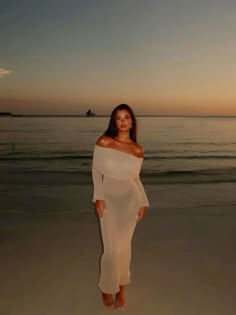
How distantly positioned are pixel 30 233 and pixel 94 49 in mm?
20820

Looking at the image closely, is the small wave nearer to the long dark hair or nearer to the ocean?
the ocean

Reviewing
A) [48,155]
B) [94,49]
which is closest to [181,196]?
[48,155]

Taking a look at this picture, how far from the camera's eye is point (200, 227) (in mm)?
6152

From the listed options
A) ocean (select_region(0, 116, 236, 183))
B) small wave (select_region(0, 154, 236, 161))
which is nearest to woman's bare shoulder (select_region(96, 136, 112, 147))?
ocean (select_region(0, 116, 236, 183))

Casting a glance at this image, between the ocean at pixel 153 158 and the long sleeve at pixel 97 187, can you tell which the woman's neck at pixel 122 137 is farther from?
the ocean at pixel 153 158

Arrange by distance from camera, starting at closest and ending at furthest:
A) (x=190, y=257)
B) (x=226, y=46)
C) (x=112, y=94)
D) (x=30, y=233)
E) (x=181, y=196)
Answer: (x=190, y=257) → (x=30, y=233) → (x=181, y=196) → (x=226, y=46) → (x=112, y=94)

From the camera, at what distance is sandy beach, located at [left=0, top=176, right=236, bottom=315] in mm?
3521

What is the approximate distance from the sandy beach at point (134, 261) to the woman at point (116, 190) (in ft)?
1.70

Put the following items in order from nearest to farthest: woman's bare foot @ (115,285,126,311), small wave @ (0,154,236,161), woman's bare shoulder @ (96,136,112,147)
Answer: woman's bare shoulder @ (96,136,112,147), woman's bare foot @ (115,285,126,311), small wave @ (0,154,236,161)

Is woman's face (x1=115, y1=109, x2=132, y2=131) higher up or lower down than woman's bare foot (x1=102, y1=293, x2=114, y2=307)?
higher up

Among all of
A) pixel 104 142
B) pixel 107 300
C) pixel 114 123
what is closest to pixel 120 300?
pixel 107 300

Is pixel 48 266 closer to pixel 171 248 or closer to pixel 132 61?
pixel 171 248

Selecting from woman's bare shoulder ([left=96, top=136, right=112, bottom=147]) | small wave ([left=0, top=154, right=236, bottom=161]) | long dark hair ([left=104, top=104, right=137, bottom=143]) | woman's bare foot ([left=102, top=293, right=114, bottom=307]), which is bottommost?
small wave ([left=0, top=154, right=236, bottom=161])

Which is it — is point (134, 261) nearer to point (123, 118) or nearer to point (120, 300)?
point (120, 300)
